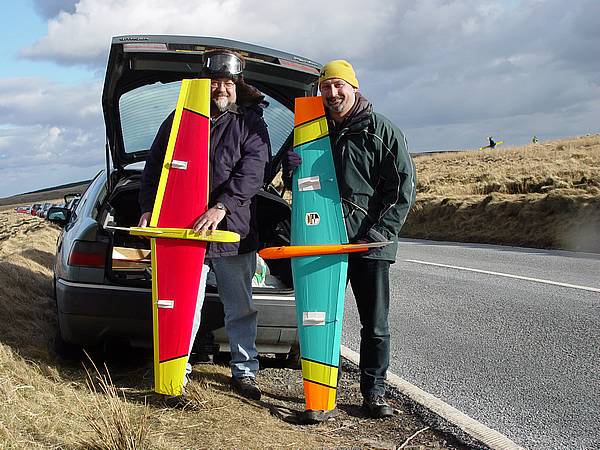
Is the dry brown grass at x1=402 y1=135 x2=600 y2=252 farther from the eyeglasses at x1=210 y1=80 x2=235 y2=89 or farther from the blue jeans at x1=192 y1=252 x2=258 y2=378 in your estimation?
the eyeglasses at x1=210 y1=80 x2=235 y2=89

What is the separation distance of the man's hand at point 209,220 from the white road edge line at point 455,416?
1.76 metres

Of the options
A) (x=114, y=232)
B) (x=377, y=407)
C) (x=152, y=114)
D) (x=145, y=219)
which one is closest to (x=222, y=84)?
(x=145, y=219)

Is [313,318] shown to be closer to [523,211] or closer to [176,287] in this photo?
[176,287]

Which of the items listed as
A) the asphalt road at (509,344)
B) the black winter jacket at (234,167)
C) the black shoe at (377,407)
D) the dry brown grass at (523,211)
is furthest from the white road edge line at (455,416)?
the dry brown grass at (523,211)

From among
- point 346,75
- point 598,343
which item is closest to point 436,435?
point 346,75

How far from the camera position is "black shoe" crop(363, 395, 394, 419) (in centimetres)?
436

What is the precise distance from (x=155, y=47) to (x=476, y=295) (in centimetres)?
568

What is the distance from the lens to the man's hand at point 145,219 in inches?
175

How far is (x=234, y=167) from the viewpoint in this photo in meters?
4.56

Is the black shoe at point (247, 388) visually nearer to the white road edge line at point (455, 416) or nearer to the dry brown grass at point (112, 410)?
the dry brown grass at point (112, 410)

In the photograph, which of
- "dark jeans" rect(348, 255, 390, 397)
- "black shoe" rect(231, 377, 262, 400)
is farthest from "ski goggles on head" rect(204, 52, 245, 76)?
"black shoe" rect(231, 377, 262, 400)

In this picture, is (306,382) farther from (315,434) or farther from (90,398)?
(90,398)

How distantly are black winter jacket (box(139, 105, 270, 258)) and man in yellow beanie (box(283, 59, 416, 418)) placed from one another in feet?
0.73

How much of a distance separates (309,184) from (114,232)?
156 cm
